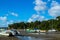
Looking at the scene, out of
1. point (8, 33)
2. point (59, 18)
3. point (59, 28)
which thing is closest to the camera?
point (8, 33)

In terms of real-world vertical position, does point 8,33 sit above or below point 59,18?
below

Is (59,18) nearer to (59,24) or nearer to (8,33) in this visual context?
(59,24)

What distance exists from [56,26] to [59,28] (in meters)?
3.72

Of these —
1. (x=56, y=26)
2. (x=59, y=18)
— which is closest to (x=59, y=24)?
(x=56, y=26)

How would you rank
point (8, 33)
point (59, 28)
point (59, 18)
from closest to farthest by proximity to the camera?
point (8, 33), point (59, 28), point (59, 18)

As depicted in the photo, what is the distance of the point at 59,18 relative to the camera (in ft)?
493

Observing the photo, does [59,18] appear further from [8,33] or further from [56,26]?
[8,33]

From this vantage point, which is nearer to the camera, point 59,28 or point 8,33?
point 8,33

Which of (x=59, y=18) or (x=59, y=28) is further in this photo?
(x=59, y=18)

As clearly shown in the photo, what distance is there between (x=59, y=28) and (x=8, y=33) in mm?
72176

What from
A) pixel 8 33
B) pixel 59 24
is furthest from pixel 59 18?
pixel 8 33

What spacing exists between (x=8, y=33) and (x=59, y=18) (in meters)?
90.1

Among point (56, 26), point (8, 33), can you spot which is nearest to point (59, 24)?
point (56, 26)

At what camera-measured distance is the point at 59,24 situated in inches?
5394
